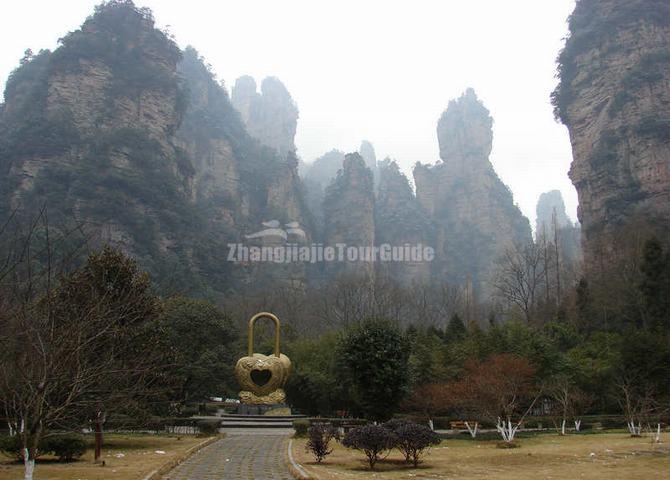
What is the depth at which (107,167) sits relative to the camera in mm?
55719

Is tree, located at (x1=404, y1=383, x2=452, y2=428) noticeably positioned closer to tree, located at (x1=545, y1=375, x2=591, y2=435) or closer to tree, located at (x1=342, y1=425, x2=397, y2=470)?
tree, located at (x1=545, y1=375, x2=591, y2=435)

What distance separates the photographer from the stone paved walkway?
380 inches

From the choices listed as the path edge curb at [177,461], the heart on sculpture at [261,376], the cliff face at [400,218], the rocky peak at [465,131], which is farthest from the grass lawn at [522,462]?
the rocky peak at [465,131]

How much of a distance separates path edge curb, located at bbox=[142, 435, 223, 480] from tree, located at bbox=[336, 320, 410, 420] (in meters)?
5.09

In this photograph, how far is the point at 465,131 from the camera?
104312 millimetres

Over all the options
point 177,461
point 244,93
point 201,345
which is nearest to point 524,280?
point 201,345

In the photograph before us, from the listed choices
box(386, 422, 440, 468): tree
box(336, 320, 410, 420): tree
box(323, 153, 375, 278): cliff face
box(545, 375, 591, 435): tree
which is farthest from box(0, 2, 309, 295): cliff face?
box(386, 422, 440, 468): tree

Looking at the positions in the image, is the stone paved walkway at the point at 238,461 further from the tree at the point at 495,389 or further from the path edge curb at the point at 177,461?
the tree at the point at 495,389

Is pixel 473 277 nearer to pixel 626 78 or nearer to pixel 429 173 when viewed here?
pixel 429 173

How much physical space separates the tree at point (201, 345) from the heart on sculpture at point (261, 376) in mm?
1452

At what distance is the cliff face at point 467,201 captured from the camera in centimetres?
9400

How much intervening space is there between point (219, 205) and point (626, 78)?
4930 cm

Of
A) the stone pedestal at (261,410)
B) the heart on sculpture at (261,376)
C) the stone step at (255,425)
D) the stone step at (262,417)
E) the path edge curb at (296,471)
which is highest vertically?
the heart on sculpture at (261,376)

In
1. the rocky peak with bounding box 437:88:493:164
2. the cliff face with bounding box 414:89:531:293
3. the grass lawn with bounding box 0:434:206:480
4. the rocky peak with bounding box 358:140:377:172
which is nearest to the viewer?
the grass lawn with bounding box 0:434:206:480
